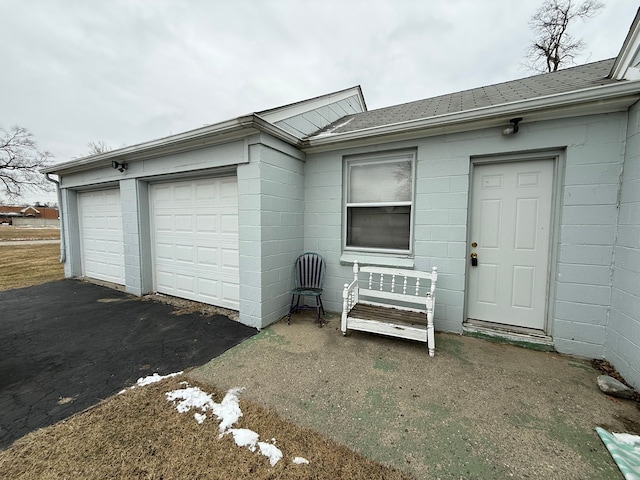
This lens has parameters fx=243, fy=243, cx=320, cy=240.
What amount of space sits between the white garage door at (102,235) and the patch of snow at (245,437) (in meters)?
5.51

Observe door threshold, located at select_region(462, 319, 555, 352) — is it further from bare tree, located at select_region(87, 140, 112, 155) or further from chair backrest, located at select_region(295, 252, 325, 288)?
bare tree, located at select_region(87, 140, 112, 155)

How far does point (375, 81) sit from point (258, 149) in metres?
7.15

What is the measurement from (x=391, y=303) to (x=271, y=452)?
251 cm

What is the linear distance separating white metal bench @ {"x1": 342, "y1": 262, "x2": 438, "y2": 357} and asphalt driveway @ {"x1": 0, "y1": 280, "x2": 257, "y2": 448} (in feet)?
4.81

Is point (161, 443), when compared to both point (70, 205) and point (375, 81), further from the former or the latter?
point (375, 81)

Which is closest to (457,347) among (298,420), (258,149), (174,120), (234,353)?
(298,420)

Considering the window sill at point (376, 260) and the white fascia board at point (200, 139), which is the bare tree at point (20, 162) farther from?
the window sill at point (376, 260)

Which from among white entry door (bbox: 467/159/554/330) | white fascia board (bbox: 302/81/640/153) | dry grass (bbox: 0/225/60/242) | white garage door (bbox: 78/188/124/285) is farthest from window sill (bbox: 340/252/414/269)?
dry grass (bbox: 0/225/60/242)

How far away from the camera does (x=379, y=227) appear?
147 inches

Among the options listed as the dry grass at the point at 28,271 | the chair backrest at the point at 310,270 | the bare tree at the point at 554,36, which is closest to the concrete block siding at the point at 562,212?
the chair backrest at the point at 310,270

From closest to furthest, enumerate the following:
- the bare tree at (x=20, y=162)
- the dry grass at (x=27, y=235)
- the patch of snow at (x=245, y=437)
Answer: the patch of snow at (x=245, y=437), the bare tree at (x=20, y=162), the dry grass at (x=27, y=235)

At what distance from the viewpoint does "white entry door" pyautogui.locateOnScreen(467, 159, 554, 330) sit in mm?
2898

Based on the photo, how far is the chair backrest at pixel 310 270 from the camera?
390cm

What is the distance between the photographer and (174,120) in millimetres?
16047
